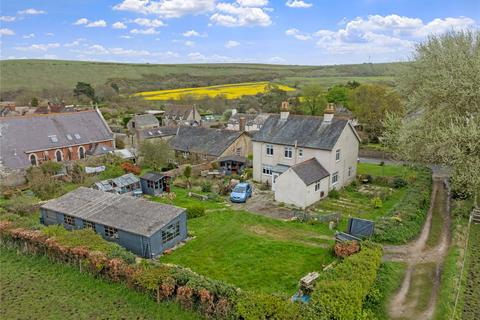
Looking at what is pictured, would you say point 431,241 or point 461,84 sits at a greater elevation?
point 461,84

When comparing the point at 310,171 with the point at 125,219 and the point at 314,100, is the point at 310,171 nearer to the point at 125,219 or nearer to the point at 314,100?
the point at 125,219

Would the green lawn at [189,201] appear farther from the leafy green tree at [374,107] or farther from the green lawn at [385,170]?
the leafy green tree at [374,107]

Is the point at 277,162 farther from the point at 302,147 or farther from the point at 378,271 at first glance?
the point at 378,271

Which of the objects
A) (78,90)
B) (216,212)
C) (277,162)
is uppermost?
(78,90)

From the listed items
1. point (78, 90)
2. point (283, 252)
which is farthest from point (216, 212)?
point (78, 90)

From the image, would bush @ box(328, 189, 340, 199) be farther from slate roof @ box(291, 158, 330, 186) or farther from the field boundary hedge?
the field boundary hedge

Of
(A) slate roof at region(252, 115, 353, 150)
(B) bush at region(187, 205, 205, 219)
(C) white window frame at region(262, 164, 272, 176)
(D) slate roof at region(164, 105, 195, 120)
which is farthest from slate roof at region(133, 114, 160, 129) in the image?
(B) bush at region(187, 205, 205, 219)
